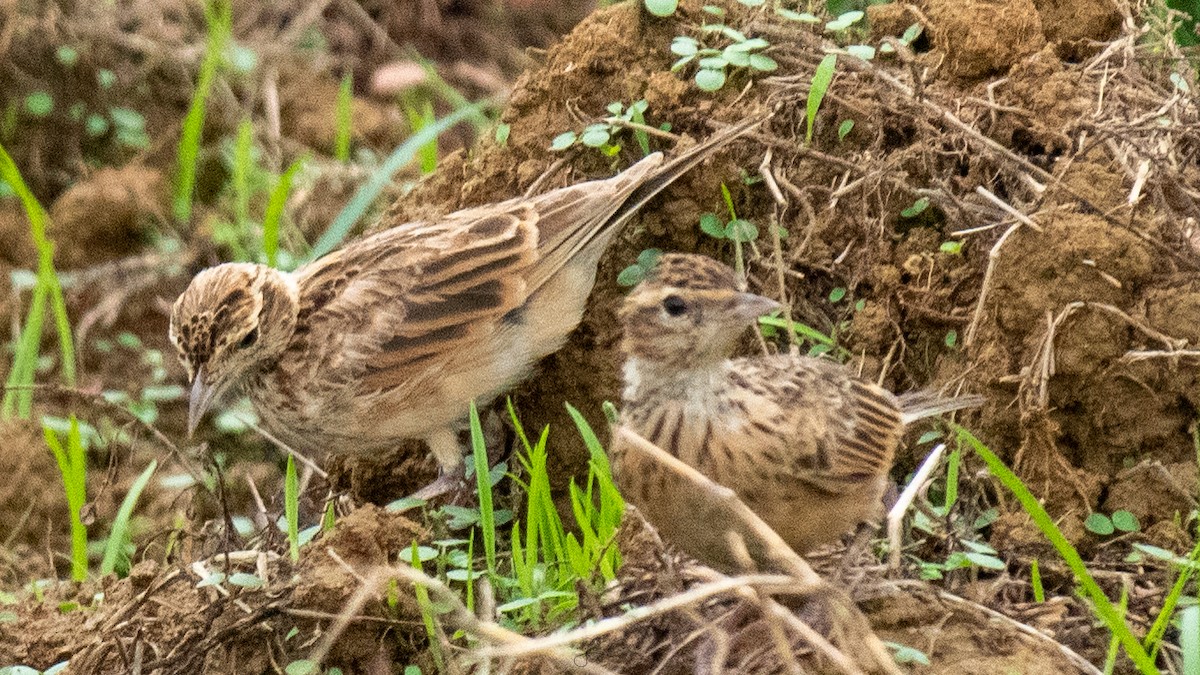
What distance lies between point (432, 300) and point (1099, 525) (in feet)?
8.15

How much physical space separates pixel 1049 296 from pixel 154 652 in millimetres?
3095

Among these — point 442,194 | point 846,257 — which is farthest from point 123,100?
point 846,257

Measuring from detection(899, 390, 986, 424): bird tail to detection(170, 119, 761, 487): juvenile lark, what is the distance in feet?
3.93

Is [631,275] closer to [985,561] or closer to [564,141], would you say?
[564,141]

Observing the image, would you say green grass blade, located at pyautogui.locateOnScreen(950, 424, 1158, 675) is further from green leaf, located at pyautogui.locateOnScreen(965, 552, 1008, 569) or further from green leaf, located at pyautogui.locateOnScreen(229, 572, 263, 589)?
green leaf, located at pyautogui.locateOnScreen(229, 572, 263, 589)

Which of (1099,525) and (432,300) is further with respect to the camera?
(432,300)

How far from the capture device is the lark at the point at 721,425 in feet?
15.6

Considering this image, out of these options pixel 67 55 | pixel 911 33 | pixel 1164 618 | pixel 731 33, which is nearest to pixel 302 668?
pixel 1164 618

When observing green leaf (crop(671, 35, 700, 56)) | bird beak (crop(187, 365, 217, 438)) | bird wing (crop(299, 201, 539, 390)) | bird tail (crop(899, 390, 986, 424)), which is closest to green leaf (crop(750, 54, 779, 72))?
green leaf (crop(671, 35, 700, 56))

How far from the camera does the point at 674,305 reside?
4820 millimetres

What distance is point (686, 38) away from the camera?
6465 millimetres

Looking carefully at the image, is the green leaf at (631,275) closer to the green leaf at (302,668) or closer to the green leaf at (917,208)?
the green leaf at (917,208)

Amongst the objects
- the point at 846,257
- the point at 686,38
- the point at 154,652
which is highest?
the point at 686,38

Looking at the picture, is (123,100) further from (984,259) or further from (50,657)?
(984,259)
